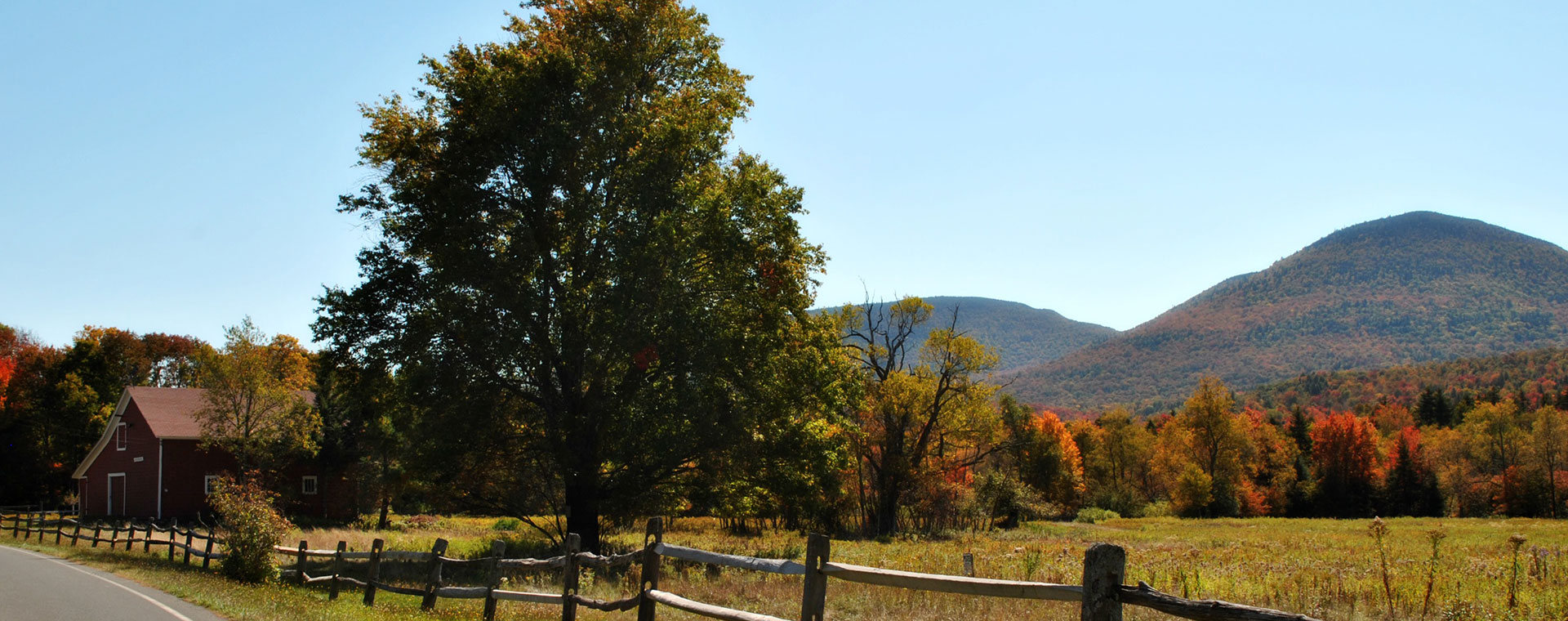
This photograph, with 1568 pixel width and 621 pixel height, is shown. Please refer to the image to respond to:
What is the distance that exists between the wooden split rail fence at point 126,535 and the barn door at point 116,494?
338cm

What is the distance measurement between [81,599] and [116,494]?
124 feet

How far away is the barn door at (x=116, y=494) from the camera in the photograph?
4322cm

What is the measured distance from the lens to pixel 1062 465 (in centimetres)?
7794

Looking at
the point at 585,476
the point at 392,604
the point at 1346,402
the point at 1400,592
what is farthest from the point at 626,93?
the point at 1346,402

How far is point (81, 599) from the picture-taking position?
13648mm

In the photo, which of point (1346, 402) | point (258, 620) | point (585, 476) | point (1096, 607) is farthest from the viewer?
point (1346, 402)

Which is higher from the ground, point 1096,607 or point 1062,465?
point 1096,607

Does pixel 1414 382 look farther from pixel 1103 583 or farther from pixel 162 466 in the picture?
pixel 1103 583

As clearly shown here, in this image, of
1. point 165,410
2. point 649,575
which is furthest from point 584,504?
point 165,410

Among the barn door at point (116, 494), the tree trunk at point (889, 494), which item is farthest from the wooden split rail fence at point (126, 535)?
the tree trunk at point (889, 494)

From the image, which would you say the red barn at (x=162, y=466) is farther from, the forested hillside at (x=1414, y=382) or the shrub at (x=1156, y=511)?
the forested hillside at (x=1414, y=382)

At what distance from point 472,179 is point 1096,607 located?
60.5ft

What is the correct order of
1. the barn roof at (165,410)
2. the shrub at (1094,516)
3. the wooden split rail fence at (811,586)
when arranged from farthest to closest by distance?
the shrub at (1094,516) < the barn roof at (165,410) < the wooden split rail fence at (811,586)

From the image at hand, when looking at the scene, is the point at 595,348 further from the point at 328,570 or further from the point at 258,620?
the point at 258,620
